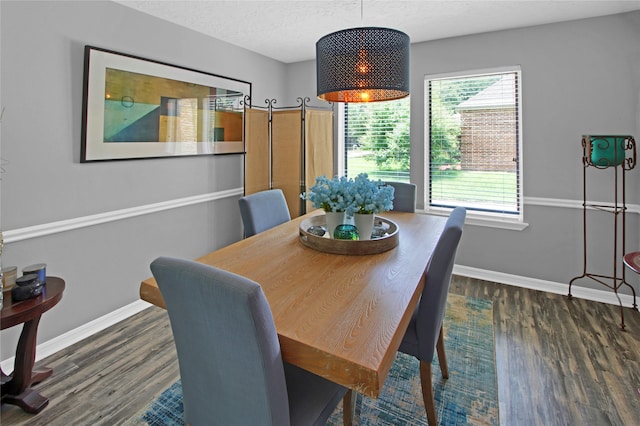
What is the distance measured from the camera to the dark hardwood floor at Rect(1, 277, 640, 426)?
177 cm

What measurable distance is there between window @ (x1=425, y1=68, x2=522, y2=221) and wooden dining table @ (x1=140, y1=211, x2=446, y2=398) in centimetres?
167

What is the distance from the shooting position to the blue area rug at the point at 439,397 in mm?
1734

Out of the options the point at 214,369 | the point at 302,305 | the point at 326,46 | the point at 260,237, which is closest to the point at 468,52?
the point at 326,46

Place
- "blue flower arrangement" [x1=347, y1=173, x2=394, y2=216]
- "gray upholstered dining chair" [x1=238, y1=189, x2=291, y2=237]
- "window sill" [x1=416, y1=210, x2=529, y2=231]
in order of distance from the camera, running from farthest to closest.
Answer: "window sill" [x1=416, y1=210, x2=529, y2=231]
"gray upholstered dining chair" [x1=238, y1=189, x2=291, y2=237]
"blue flower arrangement" [x1=347, y1=173, x2=394, y2=216]

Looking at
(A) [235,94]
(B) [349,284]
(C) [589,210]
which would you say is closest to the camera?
(B) [349,284]

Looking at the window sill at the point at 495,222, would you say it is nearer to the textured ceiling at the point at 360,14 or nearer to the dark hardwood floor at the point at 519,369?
the dark hardwood floor at the point at 519,369

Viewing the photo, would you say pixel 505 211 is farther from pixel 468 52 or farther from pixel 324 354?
pixel 324 354

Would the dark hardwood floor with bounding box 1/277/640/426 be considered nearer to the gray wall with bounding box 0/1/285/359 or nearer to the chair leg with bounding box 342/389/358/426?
the gray wall with bounding box 0/1/285/359

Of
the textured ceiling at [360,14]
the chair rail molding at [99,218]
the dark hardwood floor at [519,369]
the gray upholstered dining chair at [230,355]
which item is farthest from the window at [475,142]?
the gray upholstered dining chair at [230,355]

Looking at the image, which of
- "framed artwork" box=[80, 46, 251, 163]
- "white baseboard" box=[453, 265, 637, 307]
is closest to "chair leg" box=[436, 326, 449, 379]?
"white baseboard" box=[453, 265, 637, 307]

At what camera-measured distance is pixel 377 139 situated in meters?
4.05

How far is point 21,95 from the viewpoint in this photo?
2.06 m

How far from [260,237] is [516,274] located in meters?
2.62

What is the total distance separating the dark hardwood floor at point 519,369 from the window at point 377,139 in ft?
6.01
